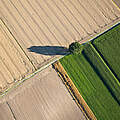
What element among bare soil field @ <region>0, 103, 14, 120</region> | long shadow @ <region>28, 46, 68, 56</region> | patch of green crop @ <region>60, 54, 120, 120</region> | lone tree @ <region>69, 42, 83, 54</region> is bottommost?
patch of green crop @ <region>60, 54, 120, 120</region>

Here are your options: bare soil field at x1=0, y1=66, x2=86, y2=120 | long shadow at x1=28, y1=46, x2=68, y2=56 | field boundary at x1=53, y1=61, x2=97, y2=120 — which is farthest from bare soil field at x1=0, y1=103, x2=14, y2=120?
long shadow at x1=28, y1=46, x2=68, y2=56

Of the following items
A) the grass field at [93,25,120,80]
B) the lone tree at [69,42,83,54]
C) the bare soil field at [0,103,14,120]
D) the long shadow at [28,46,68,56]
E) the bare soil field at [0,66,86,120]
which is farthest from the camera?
the long shadow at [28,46,68,56]

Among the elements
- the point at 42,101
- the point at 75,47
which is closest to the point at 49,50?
the point at 75,47

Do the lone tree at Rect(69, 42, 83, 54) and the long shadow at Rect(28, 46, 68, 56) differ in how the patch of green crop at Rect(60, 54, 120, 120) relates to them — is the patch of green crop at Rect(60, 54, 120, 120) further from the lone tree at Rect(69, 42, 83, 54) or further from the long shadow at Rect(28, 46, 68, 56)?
the lone tree at Rect(69, 42, 83, 54)

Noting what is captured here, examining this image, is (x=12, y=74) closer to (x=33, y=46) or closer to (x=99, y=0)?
(x=33, y=46)

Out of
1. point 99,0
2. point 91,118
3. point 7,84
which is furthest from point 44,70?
point 99,0
